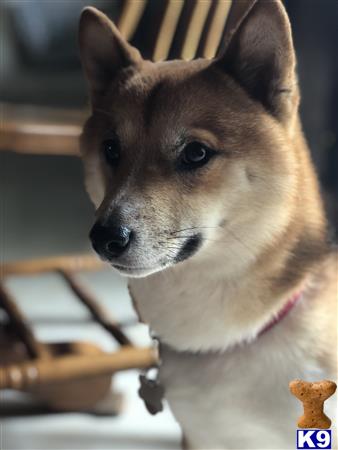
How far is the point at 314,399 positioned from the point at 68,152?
1.69ft

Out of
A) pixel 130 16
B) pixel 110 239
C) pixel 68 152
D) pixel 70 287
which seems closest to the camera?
pixel 110 239

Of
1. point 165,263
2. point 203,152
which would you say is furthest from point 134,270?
point 203,152

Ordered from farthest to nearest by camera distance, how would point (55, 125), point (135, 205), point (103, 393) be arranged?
point (103, 393) → point (55, 125) → point (135, 205)

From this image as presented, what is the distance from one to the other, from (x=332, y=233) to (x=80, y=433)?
1.77 feet

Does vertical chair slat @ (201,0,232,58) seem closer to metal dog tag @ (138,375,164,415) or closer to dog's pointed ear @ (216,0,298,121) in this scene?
dog's pointed ear @ (216,0,298,121)

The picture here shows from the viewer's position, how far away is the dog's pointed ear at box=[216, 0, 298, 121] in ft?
1.66

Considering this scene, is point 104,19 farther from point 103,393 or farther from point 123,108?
point 103,393

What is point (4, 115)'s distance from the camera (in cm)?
92

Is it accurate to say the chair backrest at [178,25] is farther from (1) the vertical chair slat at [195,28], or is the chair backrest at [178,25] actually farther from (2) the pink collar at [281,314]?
(2) the pink collar at [281,314]

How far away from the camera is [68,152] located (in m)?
0.87

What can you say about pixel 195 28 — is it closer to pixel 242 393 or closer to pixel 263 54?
pixel 263 54

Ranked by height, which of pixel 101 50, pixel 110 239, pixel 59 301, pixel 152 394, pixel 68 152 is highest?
pixel 101 50

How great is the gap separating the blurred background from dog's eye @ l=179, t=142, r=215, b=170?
0.10 m

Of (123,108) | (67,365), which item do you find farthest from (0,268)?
(123,108)
